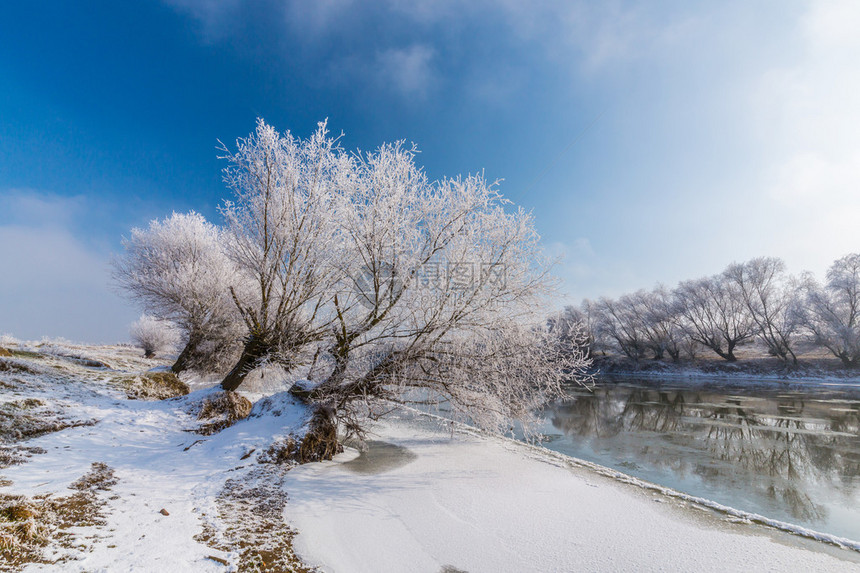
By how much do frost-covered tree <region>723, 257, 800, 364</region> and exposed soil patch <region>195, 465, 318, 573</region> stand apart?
45002 millimetres

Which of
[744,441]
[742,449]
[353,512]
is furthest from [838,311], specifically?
[353,512]

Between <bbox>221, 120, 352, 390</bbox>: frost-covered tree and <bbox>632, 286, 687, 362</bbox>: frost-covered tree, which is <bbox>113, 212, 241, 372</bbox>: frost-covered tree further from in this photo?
<bbox>632, 286, 687, 362</bbox>: frost-covered tree

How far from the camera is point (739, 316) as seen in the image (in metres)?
39.5

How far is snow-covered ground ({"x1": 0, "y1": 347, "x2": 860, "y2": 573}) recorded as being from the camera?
349 centimetres

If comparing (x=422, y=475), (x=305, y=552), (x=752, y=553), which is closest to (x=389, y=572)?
(x=305, y=552)

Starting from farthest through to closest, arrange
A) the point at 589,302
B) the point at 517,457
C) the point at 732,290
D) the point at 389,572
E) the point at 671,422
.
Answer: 1. the point at 589,302
2. the point at 732,290
3. the point at 671,422
4. the point at 517,457
5. the point at 389,572

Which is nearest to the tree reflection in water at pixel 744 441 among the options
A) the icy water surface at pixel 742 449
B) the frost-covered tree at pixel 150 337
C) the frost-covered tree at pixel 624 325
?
the icy water surface at pixel 742 449

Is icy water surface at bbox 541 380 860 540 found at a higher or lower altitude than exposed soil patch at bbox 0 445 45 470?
lower

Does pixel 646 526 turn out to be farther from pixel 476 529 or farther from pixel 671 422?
pixel 671 422

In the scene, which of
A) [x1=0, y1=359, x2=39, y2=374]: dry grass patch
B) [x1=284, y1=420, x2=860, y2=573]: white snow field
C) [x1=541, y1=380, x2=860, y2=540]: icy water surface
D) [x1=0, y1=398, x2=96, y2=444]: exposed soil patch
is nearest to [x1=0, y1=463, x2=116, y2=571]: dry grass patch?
[x1=284, y1=420, x2=860, y2=573]: white snow field

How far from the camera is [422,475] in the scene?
6383 millimetres

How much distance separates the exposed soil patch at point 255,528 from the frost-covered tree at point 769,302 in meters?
45.0

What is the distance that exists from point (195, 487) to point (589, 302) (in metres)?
59.7

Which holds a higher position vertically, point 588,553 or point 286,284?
point 286,284
